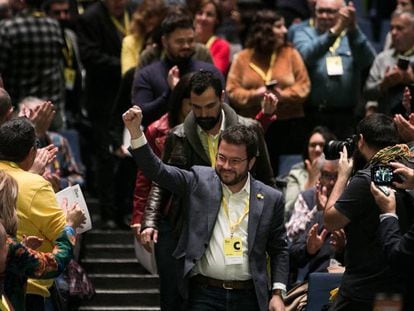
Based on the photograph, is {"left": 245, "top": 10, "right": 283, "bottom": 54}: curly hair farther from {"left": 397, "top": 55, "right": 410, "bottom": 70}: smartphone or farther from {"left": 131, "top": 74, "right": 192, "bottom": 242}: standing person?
{"left": 131, "top": 74, "right": 192, "bottom": 242}: standing person

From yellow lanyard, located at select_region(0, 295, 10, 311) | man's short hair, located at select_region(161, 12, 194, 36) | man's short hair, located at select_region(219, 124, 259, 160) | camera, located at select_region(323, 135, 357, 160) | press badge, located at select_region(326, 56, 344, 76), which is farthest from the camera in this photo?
press badge, located at select_region(326, 56, 344, 76)

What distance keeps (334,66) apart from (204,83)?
9.88 feet

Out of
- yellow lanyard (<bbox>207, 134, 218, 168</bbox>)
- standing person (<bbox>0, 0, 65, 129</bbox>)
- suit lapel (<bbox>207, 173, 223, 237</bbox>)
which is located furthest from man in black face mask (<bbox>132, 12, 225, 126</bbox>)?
suit lapel (<bbox>207, 173, 223, 237</bbox>)

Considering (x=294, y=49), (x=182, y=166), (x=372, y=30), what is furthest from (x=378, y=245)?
(x=372, y=30)

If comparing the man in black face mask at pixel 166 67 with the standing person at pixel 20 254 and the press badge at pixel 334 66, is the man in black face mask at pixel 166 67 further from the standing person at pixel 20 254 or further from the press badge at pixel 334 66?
the standing person at pixel 20 254

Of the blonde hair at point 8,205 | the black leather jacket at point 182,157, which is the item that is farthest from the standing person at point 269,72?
the blonde hair at point 8,205

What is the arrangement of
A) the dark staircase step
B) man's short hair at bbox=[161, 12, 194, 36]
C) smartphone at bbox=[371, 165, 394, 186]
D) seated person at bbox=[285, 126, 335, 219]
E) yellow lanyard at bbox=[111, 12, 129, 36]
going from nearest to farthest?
1. smartphone at bbox=[371, 165, 394, 186]
2. man's short hair at bbox=[161, 12, 194, 36]
3. seated person at bbox=[285, 126, 335, 219]
4. the dark staircase step
5. yellow lanyard at bbox=[111, 12, 129, 36]

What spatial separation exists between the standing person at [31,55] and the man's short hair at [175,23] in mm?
1662

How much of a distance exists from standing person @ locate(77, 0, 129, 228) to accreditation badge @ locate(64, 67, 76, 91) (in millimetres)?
123

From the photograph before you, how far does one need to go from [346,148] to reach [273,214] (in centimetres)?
56

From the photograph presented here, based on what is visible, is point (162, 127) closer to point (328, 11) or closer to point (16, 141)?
point (16, 141)

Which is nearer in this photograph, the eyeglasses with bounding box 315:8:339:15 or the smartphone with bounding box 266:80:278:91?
the smartphone with bounding box 266:80:278:91

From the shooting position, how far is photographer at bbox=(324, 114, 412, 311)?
6660mm

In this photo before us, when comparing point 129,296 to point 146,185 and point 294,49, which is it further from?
point 294,49
